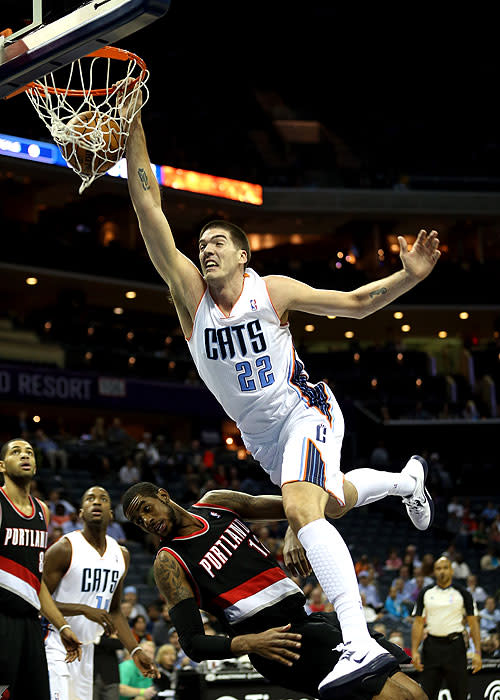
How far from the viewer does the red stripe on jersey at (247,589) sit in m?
5.40

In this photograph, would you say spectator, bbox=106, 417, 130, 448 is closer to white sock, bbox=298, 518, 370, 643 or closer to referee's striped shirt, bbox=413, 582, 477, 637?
referee's striped shirt, bbox=413, 582, 477, 637

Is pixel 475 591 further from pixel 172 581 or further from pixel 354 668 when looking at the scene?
pixel 354 668

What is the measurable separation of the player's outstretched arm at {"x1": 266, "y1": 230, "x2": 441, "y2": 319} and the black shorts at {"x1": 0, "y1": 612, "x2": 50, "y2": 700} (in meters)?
2.96

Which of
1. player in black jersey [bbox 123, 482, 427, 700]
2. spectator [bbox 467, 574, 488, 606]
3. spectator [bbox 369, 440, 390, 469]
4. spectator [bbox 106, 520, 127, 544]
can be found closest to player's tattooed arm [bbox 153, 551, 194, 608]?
player in black jersey [bbox 123, 482, 427, 700]

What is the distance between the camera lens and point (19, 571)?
6.84 meters

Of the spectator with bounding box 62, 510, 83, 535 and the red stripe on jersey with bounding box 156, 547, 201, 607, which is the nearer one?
the red stripe on jersey with bounding box 156, 547, 201, 607

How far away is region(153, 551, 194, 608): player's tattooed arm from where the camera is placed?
5242mm

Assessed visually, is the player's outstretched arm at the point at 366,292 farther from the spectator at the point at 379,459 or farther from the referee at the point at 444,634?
the spectator at the point at 379,459

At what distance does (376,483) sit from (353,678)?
1.50 m

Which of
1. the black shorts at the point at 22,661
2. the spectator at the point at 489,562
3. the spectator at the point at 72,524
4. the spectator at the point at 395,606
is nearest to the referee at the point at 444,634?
the spectator at the point at 395,606

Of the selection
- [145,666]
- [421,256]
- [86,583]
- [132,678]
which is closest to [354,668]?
[421,256]

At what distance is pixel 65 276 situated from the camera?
29812mm

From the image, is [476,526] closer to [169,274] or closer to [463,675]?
[463,675]

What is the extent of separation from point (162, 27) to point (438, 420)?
16824 millimetres
